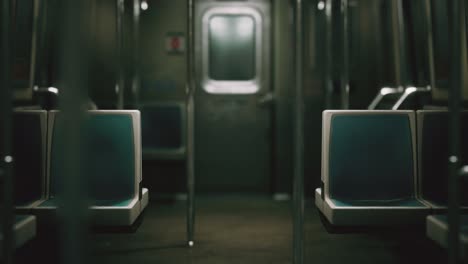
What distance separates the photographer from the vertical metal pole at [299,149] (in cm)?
261

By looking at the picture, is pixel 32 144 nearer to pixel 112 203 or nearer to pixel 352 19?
pixel 112 203

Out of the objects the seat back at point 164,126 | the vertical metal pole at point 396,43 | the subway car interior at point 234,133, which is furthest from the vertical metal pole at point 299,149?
the seat back at point 164,126

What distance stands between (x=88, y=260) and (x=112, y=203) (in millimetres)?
2165

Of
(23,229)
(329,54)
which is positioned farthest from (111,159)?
(329,54)

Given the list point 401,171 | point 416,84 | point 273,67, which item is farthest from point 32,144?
point 273,67

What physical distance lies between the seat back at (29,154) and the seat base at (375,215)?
176 centimetres

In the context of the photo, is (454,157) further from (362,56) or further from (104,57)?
(104,57)

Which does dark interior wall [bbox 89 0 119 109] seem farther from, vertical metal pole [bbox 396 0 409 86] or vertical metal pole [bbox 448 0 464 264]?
vertical metal pole [bbox 448 0 464 264]

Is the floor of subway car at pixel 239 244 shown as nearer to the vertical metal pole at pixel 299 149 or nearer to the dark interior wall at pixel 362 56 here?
the vertical metal pole at pixel 299 149

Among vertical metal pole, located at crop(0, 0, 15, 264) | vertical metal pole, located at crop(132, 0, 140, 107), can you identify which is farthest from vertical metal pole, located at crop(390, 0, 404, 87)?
vertical metal pole, located at crop(0, 0, 15, 264)

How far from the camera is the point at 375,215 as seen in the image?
10.9 ft

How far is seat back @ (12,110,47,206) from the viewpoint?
330 cm

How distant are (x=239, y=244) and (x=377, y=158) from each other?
1214 millimetres

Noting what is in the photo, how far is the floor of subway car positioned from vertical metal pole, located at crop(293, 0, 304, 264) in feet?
3.75
